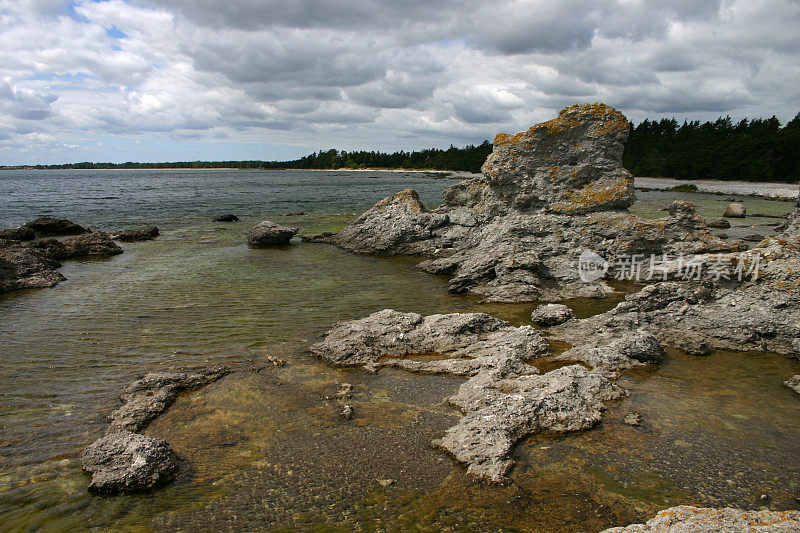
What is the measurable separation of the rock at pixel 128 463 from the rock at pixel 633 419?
722cm

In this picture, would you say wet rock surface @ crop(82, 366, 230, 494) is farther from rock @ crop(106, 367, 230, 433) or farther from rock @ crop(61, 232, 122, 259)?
rock @ crop(61, 232, 122, 259)

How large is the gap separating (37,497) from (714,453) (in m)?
9.74

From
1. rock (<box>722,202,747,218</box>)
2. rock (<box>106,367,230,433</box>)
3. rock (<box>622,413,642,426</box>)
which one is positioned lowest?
rock (<box>106,367,230,433</box>)

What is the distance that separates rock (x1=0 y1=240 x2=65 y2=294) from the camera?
16875mm

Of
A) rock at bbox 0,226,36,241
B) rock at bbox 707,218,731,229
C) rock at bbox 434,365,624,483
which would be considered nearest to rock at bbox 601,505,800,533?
rock at bbox 434,365,624,483

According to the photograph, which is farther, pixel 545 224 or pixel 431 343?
pixel 545 224

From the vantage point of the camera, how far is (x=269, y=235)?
27000 mm

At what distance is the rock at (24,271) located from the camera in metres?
16.9

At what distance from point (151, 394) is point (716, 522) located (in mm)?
9225

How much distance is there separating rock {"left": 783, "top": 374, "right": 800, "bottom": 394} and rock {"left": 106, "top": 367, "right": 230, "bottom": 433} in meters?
11.7

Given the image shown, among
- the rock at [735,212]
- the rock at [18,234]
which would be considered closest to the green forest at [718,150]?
the rock at [735,212]

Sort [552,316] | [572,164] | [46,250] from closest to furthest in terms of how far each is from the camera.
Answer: [552,316] → [572,164] → [46,250]

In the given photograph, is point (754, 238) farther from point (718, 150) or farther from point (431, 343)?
point (718, 150)

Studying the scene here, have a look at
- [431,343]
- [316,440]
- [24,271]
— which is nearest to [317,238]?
[24,271]
